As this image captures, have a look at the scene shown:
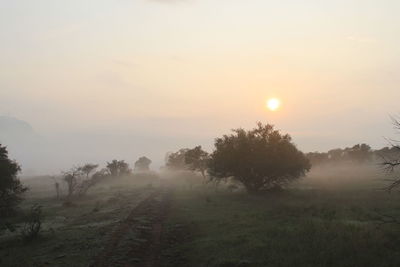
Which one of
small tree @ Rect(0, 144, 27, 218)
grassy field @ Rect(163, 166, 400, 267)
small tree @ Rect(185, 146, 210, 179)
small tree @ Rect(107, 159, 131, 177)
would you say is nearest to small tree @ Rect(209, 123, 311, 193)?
grassy field @ Rect(163, 166, 400, 267)

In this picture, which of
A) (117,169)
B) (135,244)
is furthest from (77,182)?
(135,244)

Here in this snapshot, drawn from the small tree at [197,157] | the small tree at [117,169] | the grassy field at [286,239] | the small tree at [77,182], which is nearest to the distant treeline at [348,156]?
the small tree at [197,157]

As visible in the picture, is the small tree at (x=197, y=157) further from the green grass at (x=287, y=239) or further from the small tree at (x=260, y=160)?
the green grass at (x=287, y=239)

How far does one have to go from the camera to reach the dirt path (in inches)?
745

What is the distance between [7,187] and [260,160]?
28.7 metres

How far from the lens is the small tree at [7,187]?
1654 inches

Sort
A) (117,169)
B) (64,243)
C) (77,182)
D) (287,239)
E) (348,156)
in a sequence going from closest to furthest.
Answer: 1. (287,239)
2. (64,243)
3. (77,182)
4. (117,169)
5. (348,156)

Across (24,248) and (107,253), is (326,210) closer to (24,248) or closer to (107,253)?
(107,253)

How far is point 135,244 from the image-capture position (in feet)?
74.3

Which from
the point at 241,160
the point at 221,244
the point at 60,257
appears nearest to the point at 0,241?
the point at 60,257

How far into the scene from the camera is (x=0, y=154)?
47.2m

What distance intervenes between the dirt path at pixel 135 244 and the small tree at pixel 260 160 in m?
20.0

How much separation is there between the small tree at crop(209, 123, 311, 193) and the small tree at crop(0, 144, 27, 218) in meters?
23.9

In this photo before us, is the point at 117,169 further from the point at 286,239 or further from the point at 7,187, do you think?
the point at 286,239
